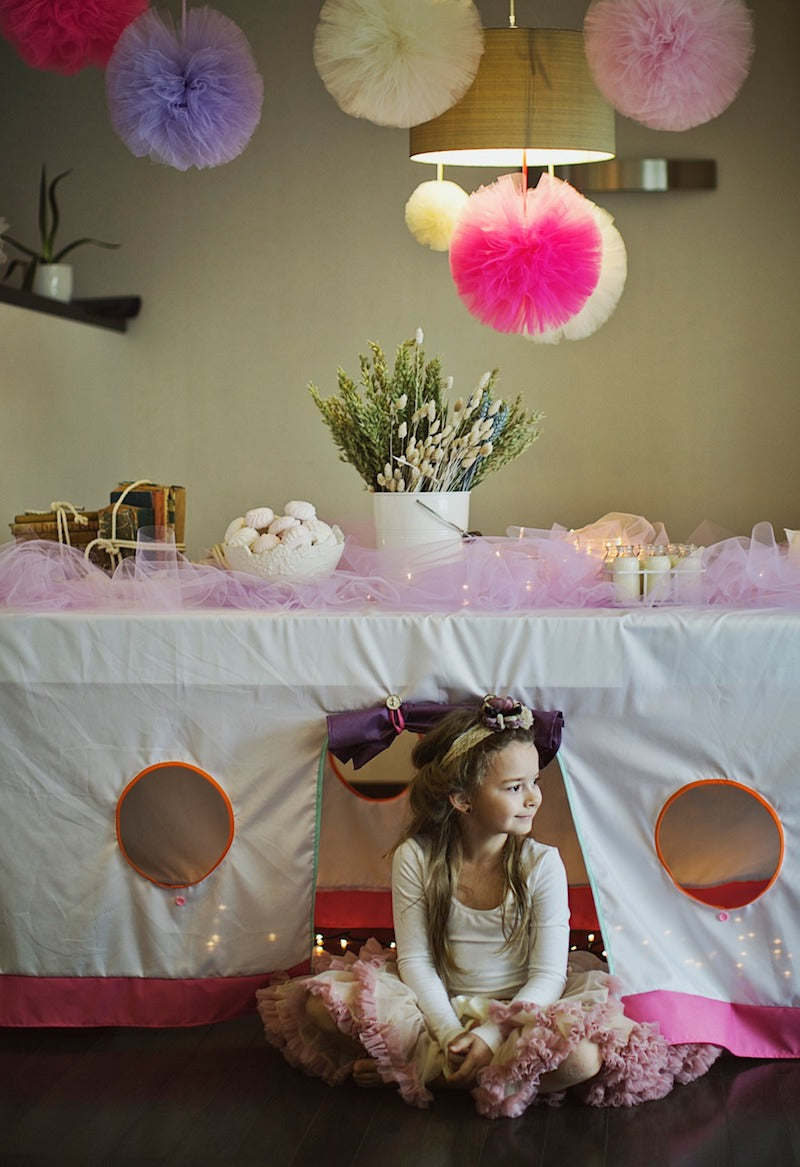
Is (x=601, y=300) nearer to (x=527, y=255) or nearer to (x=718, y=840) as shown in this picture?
(x=527, y=255)

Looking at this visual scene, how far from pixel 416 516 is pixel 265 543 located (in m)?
0.30

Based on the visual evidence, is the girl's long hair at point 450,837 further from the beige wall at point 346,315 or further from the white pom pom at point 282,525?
the beige wall at point 346,315

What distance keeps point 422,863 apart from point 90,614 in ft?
2.31

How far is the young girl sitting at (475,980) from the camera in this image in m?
2.04

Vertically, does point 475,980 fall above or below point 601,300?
below

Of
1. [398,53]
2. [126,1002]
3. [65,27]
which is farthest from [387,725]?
[65,27]

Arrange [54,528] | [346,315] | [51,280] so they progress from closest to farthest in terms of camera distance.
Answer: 1. [54,528]
2. [51,280]
3. [346,315]

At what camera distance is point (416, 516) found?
8.23 feet

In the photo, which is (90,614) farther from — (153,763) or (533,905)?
(533,905)

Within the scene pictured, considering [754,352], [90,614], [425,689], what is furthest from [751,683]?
[754,352]

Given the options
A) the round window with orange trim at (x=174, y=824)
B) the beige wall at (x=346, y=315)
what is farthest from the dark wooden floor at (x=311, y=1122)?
the beige wall at (x=346, y=315)

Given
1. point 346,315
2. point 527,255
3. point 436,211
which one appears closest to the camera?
point 527,255

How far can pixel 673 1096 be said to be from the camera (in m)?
2.08

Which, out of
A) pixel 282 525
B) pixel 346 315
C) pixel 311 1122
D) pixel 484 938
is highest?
pixel 346 315
